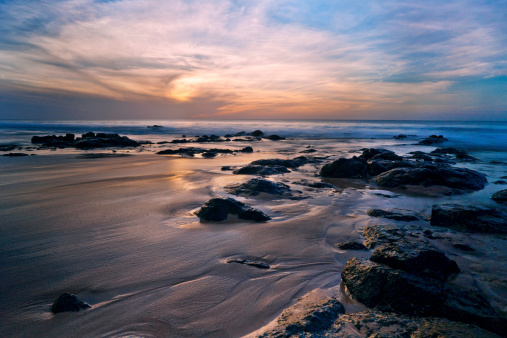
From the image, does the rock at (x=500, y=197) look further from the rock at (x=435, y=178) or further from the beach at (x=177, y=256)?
the rock at (x=435, y=178)

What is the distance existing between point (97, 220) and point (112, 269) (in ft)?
5.42

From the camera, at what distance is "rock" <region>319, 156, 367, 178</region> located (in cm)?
832

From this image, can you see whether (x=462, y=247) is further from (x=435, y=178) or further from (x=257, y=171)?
(x=257, y=171)

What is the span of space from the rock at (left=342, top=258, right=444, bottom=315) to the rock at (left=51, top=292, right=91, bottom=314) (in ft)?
7.63

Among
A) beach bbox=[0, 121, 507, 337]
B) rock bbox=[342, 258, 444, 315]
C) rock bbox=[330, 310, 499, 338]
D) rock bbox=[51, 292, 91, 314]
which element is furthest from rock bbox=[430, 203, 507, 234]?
rock bbox=[51, 292, 91, 314]

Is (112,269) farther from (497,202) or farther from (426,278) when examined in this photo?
(497,202)

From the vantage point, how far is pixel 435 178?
6.95 meters

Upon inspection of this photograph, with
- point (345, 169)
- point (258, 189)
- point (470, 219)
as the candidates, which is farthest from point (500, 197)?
point (258, 189)

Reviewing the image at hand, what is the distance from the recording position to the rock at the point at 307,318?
1.91m

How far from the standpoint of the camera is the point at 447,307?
204cm

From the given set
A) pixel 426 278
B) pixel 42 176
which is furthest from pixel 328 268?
pixel 42 176

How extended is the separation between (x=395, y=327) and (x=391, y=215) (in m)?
2.97

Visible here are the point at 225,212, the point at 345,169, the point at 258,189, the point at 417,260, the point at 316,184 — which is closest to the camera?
the point at 417,260

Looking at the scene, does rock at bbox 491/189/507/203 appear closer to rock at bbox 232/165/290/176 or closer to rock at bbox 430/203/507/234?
rock at bbox 430/203/507/234
